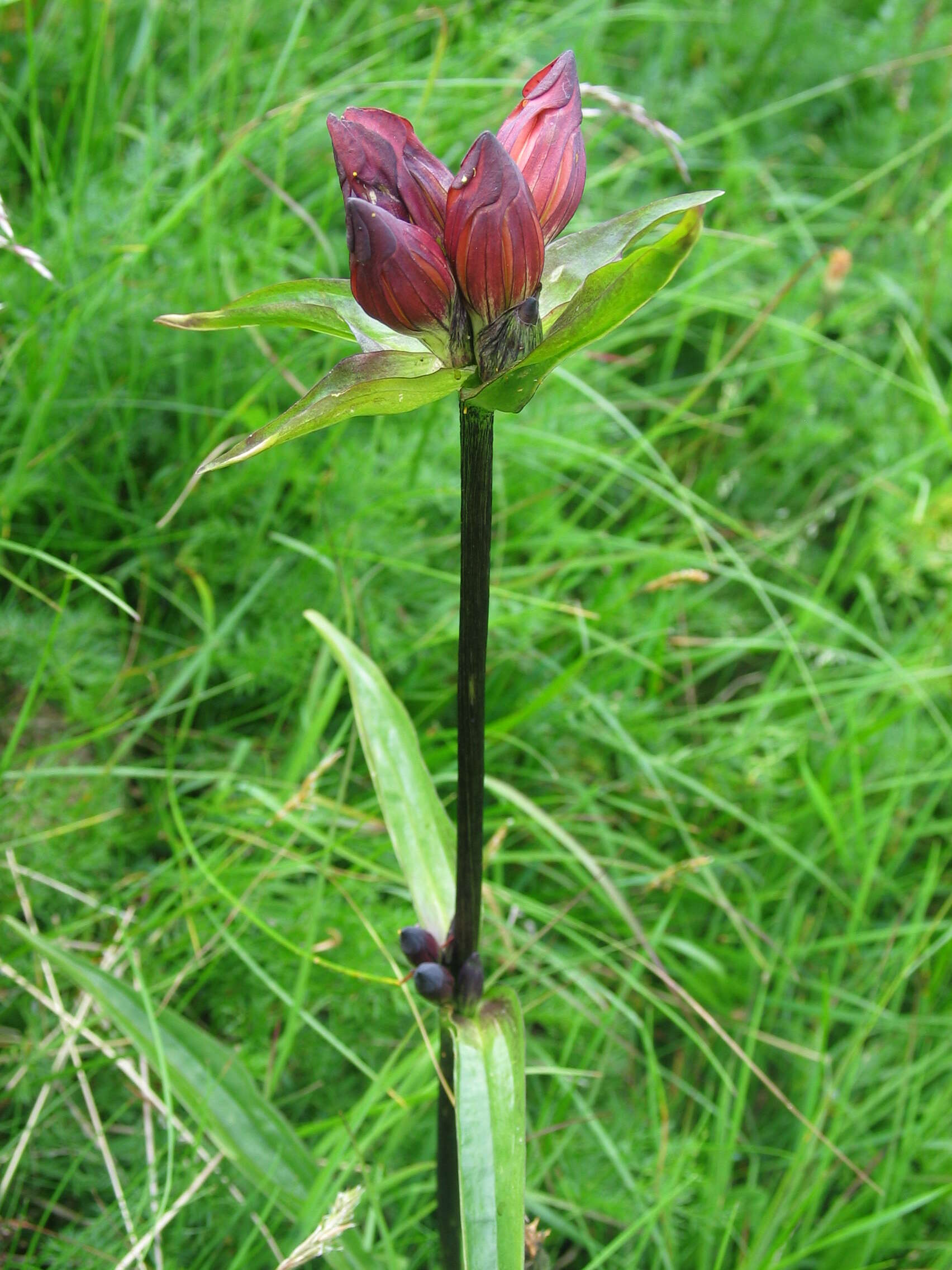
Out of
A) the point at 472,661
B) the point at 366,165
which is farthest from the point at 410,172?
the point at 472,661

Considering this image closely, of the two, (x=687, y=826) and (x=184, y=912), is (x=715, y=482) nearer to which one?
(x=687, y=826)

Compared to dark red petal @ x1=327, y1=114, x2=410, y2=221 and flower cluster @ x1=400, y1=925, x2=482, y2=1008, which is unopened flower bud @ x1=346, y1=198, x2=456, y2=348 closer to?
dark red petal @ x1=327, y1=114, x2=410, y2=221

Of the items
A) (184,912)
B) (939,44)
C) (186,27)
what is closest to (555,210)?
(184,912)

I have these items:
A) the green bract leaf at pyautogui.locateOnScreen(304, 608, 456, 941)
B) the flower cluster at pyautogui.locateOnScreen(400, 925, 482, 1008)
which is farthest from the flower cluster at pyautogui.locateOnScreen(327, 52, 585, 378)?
the flower cluster at pyautogui.locateOnScreen(400, 925, 482, 1008)

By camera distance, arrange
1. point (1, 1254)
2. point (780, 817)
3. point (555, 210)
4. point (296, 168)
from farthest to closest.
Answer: point (296, 168) → point (780, 817) → point (1, 1254) → point (555, 210)

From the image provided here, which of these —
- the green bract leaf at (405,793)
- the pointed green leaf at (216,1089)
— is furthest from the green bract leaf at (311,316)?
the pointed green leaf at (216,1089)

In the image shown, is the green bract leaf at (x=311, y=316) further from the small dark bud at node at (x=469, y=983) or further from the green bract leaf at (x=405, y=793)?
the small dark bud at node at (x=469, y=983)

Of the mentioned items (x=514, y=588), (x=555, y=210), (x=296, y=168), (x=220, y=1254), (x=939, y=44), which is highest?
(x=939, y=44)
